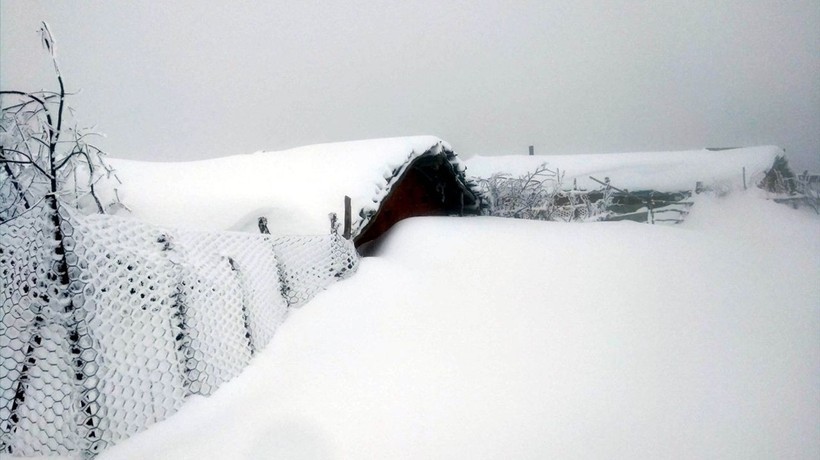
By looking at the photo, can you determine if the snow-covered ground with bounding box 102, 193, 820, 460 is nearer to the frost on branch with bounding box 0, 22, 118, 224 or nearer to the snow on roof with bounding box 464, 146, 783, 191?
the frost on branch with bounding box 0, 22, 118, 224

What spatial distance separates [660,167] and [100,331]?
14287 millimetres

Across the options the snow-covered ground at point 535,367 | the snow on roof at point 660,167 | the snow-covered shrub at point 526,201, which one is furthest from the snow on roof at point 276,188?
the snow on roof at point 660,167

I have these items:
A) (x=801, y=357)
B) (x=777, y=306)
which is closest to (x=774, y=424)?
(x=801, y=357)

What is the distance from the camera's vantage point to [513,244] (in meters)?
4.23

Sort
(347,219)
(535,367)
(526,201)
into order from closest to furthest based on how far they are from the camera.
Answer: (535,367)
(347,219)
(526,201)

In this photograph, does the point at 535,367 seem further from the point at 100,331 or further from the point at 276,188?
the point at 276,188

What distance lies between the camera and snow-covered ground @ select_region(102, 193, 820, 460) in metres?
1.66

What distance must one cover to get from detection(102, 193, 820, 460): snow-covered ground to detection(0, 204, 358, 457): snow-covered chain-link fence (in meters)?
0.12

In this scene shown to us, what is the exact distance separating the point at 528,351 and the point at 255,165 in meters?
4.96

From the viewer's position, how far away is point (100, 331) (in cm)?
154

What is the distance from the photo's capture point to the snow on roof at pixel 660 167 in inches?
361

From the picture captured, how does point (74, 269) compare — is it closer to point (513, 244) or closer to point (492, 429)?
point (492, 429)

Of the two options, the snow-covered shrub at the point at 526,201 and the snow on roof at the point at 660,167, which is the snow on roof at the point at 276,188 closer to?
the snow-covered shrub at the point at 526,201

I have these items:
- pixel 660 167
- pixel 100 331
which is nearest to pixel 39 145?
pixel 100 331
